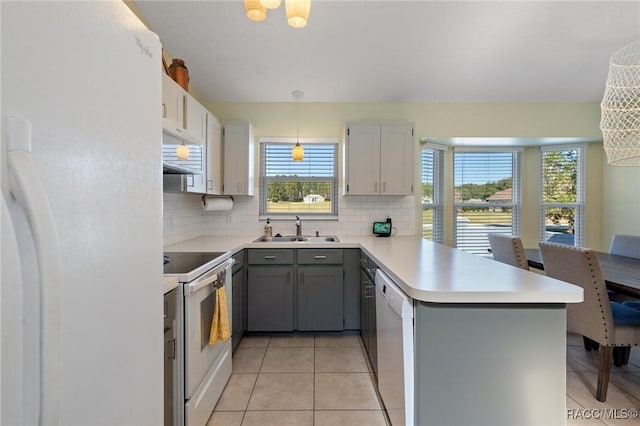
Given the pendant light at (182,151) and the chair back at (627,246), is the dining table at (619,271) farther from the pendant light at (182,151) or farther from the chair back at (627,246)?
the pendant light at (182,151)

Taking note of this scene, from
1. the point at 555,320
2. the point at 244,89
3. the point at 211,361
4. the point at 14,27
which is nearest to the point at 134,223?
the point at 14,27

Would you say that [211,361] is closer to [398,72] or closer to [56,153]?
[56,153]

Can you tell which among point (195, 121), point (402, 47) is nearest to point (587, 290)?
point (402, 47)

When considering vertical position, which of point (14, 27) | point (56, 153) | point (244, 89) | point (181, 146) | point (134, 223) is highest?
point (244, 89)

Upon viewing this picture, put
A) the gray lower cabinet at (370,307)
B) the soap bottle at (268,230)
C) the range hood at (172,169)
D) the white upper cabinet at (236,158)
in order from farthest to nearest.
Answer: the soap bottle at (268,230) < the white upper cabinet at (236,158) < the gray lower cabinet at (370,307) < the range hood at (172,169)

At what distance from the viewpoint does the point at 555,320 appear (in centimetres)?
117

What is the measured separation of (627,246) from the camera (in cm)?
276

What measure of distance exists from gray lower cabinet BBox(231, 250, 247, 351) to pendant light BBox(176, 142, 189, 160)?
92cm

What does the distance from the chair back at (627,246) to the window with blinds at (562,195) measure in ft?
2.87

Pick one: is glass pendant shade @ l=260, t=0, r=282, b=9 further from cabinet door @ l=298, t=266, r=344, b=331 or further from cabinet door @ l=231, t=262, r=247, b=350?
cabinet door @ l=298, t=266, r=344, b=331

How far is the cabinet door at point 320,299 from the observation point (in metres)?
2.84

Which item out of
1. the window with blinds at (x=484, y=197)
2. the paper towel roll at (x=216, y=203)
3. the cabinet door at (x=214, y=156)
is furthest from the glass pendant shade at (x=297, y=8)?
the window with blinds at (x=484, y=197)

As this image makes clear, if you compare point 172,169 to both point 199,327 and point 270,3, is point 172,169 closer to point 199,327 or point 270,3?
point 199,327

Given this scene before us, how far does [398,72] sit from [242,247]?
7.29 ft
